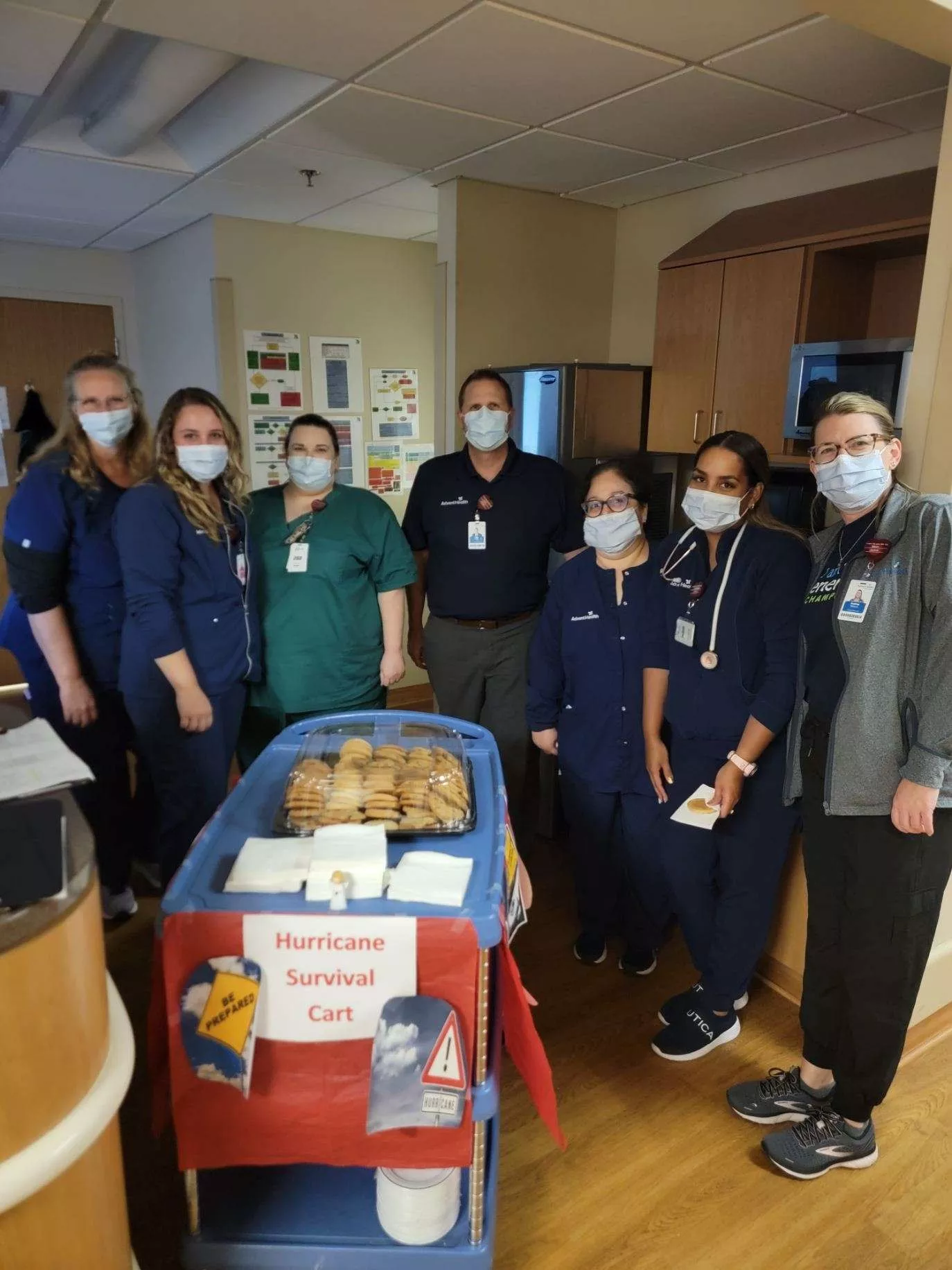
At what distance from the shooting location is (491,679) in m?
2.68

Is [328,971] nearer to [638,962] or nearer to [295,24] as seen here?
[638,962]

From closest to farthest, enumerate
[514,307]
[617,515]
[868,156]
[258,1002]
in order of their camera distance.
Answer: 1. [258,1002]
2. [617,515]
3. [868,156]
4. [514,307]

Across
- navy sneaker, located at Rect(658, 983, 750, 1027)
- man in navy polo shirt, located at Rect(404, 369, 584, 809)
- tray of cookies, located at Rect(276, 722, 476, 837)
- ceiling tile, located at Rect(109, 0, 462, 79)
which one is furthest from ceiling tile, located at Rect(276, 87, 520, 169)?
navy sneaker, located at Rect(658, 983, 750, 1027)

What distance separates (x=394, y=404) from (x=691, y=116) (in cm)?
234

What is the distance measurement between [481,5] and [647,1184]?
8.41 ft

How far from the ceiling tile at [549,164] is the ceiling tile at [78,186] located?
119cm

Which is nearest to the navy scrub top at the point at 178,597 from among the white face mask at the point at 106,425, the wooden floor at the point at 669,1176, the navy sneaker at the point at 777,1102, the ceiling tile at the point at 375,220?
the white face mask at the point at 106,425

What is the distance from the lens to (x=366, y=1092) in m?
1.21

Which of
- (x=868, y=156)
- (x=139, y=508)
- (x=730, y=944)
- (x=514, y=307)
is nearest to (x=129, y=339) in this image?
(x=514, y=307)

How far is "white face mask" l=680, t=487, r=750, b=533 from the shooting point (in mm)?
1880

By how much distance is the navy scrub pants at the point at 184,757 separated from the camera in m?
2.14

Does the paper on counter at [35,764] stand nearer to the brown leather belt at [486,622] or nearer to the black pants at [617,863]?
the black pants at [617,863]

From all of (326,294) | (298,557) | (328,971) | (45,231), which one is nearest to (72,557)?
(298,557)

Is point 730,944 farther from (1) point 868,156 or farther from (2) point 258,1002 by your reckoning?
(1) point 868,156
